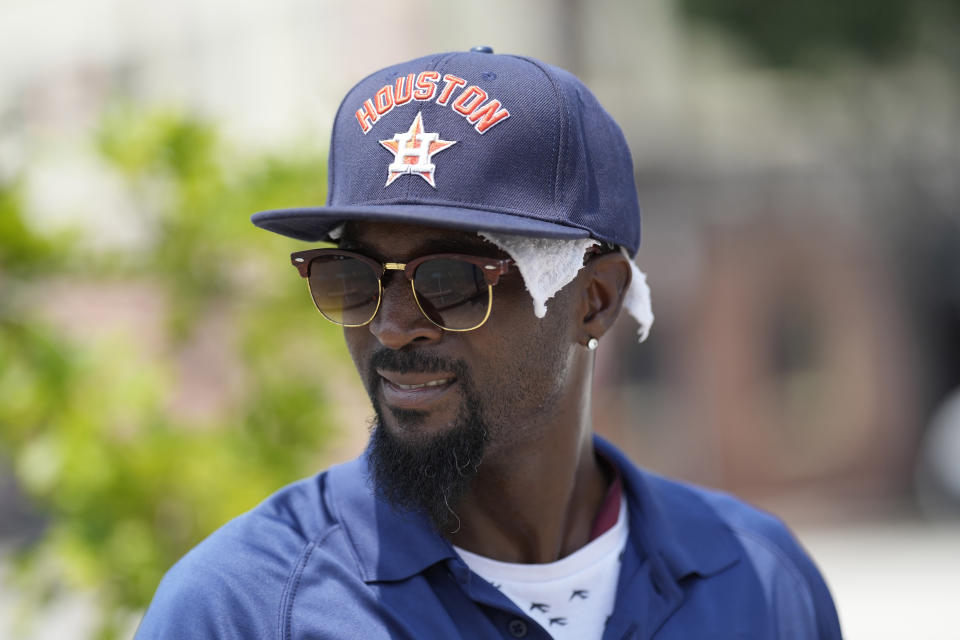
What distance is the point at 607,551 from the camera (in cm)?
226

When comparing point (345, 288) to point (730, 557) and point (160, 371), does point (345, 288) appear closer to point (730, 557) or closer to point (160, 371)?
point (730, 557)

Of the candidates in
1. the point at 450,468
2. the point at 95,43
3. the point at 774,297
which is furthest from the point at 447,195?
the point at 774,297

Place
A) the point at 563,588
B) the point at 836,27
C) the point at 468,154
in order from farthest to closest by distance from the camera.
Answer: the point at 836,27, the point at 563,588, the point at 468,154

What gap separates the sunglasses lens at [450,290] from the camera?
6.61ft

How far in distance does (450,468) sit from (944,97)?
12.5m

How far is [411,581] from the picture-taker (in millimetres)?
1972

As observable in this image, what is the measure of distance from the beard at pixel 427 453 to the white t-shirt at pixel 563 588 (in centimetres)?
14

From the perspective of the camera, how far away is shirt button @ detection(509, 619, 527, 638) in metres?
1.98

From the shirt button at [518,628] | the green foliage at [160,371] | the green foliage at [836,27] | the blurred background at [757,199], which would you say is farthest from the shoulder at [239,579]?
the green foliage at [836,27]

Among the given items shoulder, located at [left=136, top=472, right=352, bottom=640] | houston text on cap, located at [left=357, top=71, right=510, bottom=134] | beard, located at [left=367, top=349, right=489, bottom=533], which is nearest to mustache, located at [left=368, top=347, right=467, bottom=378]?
beard, located at [left=367, top=349, right=489, bottom=533]

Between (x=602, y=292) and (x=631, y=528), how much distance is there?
49 cm

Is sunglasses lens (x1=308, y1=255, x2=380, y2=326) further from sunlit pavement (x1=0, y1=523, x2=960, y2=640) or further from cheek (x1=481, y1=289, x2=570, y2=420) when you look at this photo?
Answer: sunlit pavement (x1=0, y1=523, x2=960, y2=640)

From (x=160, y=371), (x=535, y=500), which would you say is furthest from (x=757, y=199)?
(x=535, y=500)

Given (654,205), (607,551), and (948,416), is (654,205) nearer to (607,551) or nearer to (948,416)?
(948,416)
